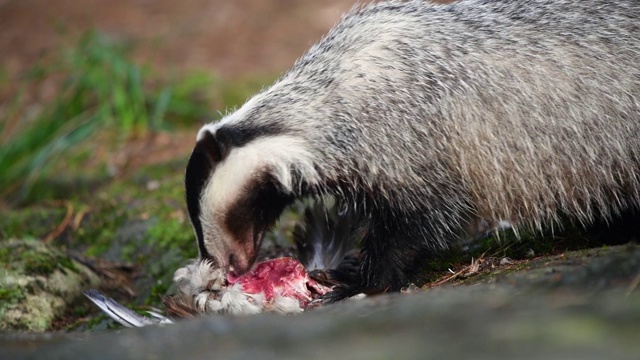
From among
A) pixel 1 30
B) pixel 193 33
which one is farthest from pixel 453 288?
pixel 1 30

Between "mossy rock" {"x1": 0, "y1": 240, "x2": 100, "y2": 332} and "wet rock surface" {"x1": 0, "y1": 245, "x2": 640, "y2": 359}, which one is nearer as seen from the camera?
"wet rock surface" {"x1": 0, "y1": 245, "x2": 640, "y2": 359}

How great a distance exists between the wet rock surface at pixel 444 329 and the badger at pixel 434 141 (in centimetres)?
101

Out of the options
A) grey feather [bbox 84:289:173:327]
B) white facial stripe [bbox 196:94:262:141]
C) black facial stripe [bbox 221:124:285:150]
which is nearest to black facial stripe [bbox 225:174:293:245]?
black facial stripe [bbox 221:124:285:150]

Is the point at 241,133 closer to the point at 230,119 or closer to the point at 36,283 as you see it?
the point at 230,119

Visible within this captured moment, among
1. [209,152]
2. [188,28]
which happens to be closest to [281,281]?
[209,152]

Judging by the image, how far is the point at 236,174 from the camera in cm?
475

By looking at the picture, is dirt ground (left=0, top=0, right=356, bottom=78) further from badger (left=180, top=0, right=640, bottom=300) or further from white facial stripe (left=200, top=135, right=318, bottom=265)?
white facial stripe (left=200, top=135, right=318, bottom=265)

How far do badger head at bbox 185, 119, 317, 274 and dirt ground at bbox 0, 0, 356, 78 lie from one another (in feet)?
22.4

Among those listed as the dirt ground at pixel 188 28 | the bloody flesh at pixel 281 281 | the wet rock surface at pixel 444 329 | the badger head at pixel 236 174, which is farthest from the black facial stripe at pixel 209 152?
the dirt ground at pixel 188 28

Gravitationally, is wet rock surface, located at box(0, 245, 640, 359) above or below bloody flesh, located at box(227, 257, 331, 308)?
above

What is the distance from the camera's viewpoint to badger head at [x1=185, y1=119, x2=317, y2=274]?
4754 mm

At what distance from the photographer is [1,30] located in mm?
13531

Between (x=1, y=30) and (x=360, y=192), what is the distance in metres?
10.1

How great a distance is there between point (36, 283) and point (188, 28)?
325 inches
